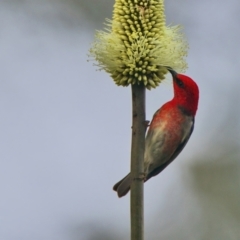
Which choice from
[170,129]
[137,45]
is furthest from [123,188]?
[137,45]

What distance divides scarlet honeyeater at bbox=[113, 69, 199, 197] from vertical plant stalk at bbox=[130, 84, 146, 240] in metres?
0.75

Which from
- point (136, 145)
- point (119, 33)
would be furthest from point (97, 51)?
point (136, 145)

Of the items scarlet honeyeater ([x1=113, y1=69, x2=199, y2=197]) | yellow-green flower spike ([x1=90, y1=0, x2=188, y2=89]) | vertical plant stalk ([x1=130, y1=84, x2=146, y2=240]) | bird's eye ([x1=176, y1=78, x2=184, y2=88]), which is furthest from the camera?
scarlet honeyeater ([x1=113, y1=69, x2=199, y2=197])

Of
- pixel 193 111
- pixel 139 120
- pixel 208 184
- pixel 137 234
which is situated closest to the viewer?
pixel 137 234

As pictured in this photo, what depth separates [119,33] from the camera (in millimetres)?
2164

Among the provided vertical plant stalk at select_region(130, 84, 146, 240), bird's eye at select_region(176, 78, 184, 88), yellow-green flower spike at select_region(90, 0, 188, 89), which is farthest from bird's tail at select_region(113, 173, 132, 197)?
vertical plant stalk at select_region(130, 84, 146, 240)

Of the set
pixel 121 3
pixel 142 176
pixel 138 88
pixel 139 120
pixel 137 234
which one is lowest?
pixel 137 234

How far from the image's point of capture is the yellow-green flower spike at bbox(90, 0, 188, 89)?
2.10 m

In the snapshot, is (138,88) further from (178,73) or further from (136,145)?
(178,73)

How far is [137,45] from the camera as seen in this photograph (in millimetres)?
2115

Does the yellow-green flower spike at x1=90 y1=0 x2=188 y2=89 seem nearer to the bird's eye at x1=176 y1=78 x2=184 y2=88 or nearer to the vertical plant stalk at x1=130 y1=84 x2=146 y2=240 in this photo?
the vertical plant stalk at x1=130 y1=84 x2=146 y2=240

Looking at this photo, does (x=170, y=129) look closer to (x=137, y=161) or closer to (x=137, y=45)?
(x=137, y=45)

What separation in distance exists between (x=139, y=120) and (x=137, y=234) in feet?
1.07

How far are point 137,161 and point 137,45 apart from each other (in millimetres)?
408
